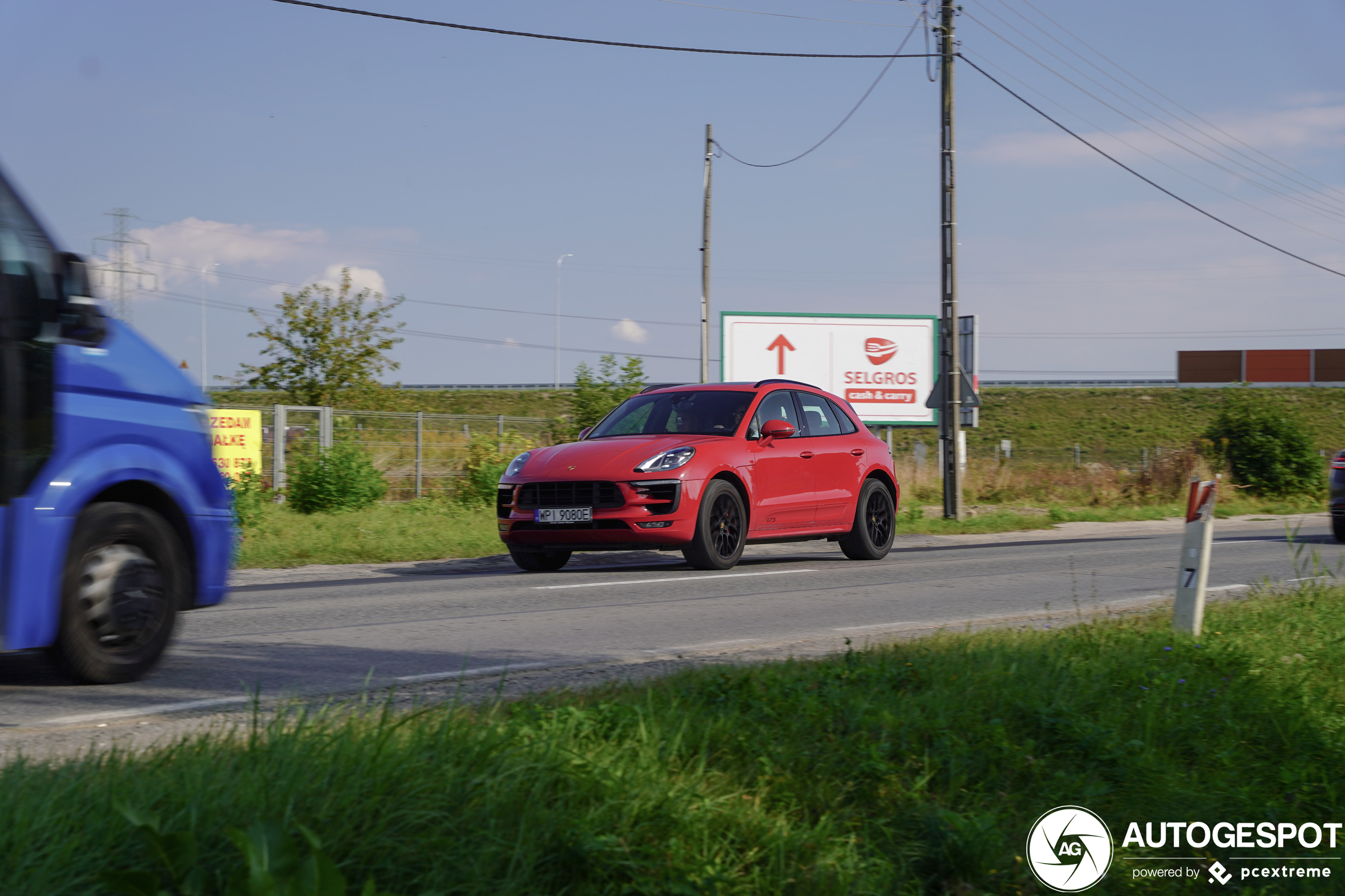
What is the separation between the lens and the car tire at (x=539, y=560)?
1203 cm

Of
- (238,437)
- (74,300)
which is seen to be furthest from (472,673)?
(238,437)

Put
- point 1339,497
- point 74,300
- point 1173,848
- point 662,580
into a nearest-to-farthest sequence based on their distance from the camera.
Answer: point 1173,848 < point 74,300 < point 662,580 < point 1339,497

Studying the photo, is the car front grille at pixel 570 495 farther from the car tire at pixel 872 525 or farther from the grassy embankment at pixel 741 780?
the grassy embankment at pixel 741 780

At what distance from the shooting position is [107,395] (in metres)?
5.38

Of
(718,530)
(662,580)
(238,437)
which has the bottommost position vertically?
(662,580)

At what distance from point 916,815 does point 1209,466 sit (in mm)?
29633

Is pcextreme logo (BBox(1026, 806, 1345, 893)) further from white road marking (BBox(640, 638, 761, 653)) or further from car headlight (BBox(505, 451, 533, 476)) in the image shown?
car headlight (BBox(505, 451, 533, 476))

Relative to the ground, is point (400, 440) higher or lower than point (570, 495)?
higher

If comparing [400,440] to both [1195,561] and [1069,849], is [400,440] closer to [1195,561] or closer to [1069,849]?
[1195,561]

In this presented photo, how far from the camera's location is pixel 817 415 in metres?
13.2

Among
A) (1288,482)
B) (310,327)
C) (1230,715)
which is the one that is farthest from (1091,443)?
(1230,715)

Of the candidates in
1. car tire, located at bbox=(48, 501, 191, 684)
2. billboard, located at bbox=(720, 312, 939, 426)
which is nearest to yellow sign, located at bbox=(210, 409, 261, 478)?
billboard, located at bbox=(720, 312, 939, 426)

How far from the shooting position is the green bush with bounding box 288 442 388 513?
1931 centimetres

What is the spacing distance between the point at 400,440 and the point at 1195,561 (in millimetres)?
20724
